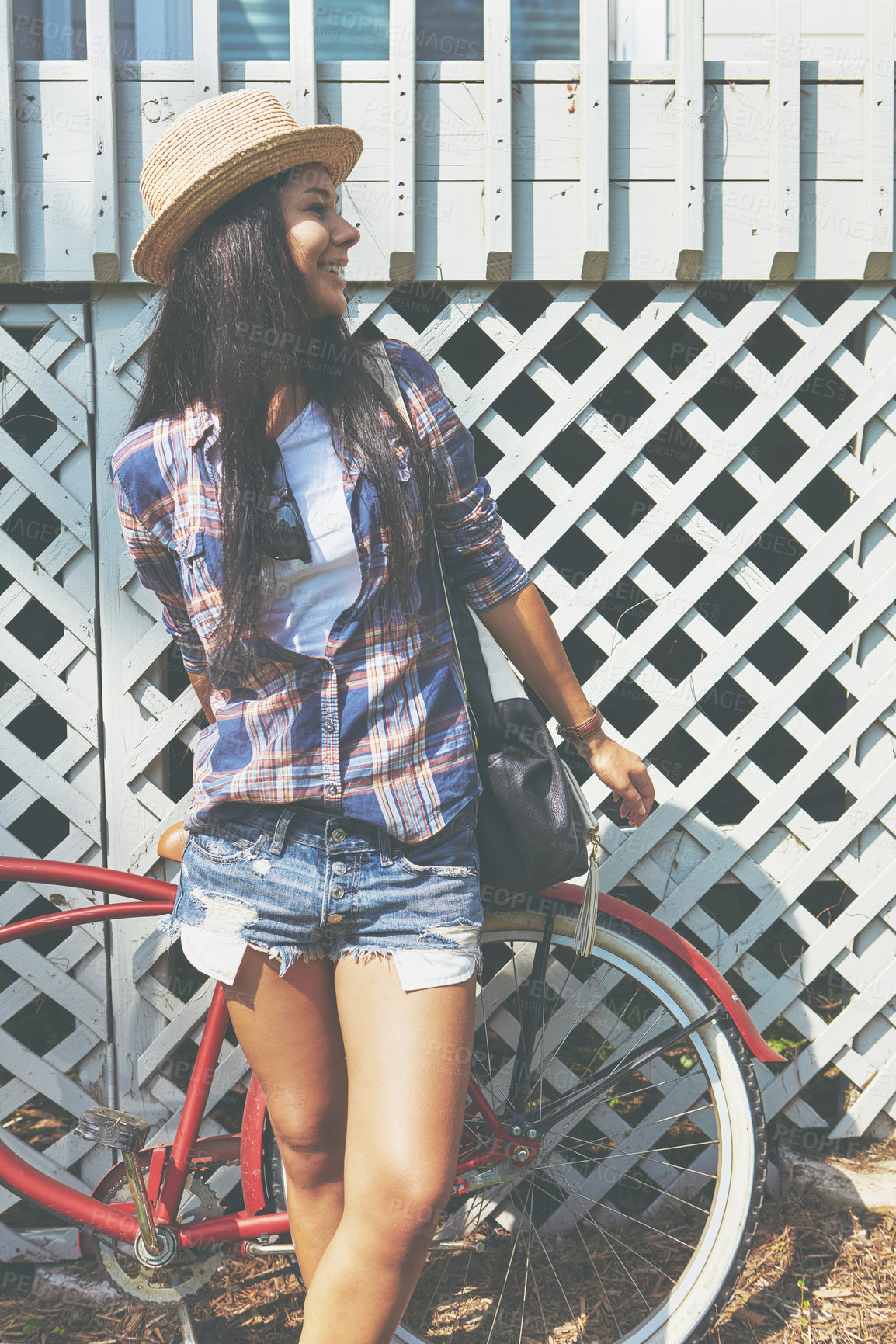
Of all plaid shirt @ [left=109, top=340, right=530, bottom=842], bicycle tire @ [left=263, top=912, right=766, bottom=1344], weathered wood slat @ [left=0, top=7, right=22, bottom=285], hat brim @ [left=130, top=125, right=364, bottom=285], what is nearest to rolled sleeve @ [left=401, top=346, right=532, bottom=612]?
plaid shirt @ [left=109, top=340, right=530, bottom=842]

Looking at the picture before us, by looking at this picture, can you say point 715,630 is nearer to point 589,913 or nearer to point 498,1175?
point 589,913

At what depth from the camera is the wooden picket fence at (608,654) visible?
1979mm

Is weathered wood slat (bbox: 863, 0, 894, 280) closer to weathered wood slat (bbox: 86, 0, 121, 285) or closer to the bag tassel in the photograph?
the bag tassel

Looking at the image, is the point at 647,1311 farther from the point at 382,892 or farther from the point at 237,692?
Result: the point at 237,692

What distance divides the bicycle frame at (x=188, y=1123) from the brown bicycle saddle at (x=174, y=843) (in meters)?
0.09

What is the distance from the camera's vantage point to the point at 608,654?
6.76 ft

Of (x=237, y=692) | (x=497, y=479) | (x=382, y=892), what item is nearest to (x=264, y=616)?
(x=237, y=692)

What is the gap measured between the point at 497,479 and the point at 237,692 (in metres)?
0.90

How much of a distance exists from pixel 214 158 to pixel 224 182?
1.3 inches

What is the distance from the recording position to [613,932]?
172 centimetres

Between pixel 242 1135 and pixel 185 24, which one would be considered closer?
pixel 242 1135

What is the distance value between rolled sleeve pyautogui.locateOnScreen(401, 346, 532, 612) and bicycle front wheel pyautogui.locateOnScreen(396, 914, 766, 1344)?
2.13 feet

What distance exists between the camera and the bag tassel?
159 cm

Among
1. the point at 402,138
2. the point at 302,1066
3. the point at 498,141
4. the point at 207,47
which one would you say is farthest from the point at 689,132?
the point at 302,1066
